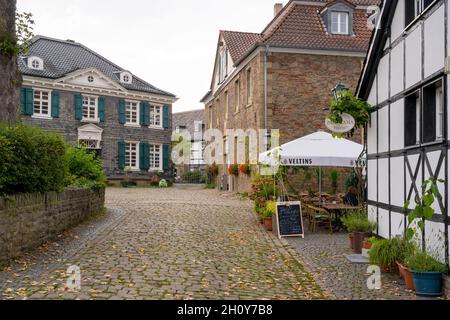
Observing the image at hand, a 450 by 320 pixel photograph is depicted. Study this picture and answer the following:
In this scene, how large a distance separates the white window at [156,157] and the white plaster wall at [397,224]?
97.2 feet

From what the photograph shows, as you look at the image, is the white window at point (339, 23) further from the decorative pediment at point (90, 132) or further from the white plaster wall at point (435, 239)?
the decorative pediment at point (90, 132)

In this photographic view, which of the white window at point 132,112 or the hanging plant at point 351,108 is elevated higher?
the white window at point 132,112

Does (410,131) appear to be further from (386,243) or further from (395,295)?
(395,295)

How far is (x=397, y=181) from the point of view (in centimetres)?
905

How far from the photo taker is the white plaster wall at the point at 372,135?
1046 cm

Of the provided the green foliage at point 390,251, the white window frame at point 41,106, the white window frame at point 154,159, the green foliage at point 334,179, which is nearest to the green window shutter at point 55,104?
the white window frame at point 41,106

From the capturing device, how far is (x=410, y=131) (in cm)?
859

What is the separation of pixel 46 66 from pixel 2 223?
91.3 feet

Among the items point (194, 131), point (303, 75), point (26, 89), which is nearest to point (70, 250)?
point (303, 75)

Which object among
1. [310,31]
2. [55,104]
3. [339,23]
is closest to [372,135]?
[310,31]

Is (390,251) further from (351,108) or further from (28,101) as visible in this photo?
(28,101)

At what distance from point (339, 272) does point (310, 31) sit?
17.0m

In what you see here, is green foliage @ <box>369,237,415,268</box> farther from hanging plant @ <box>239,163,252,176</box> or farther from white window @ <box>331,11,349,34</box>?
white window @ <box>331,11,349,34</box>

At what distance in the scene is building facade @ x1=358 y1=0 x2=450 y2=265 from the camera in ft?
23.5
